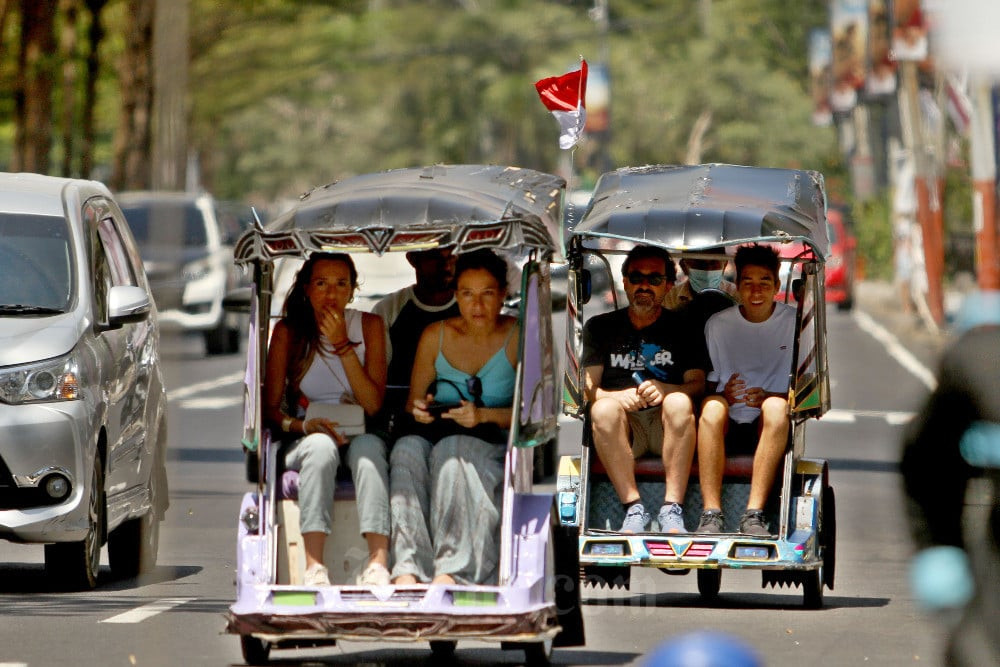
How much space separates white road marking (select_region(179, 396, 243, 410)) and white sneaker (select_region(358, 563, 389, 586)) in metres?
14.7

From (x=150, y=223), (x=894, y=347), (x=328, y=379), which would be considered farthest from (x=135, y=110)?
(x=328, y=379)

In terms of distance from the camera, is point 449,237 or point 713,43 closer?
point 449,237

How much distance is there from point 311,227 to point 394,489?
102 cm

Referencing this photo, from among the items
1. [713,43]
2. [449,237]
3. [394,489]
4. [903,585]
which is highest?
[713,43]

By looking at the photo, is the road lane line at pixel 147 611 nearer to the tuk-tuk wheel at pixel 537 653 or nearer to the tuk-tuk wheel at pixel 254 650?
the tuk-tuk wheel at pixel 254 650

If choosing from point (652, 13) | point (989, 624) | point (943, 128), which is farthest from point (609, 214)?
point (652, 13)

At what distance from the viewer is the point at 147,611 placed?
34.2 ft

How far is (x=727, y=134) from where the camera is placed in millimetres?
82250

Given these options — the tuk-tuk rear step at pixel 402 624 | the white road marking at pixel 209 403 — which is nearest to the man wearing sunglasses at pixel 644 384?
the tuk-tuk rear step at pixel 402 624

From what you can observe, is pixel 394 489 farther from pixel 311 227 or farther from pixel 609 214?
pixel 609 214

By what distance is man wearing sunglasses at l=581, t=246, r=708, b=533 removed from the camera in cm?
1115

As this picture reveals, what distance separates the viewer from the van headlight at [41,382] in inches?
424

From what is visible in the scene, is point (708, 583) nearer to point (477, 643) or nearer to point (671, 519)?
point (671, 519)

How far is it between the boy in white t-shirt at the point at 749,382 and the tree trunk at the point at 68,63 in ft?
103
